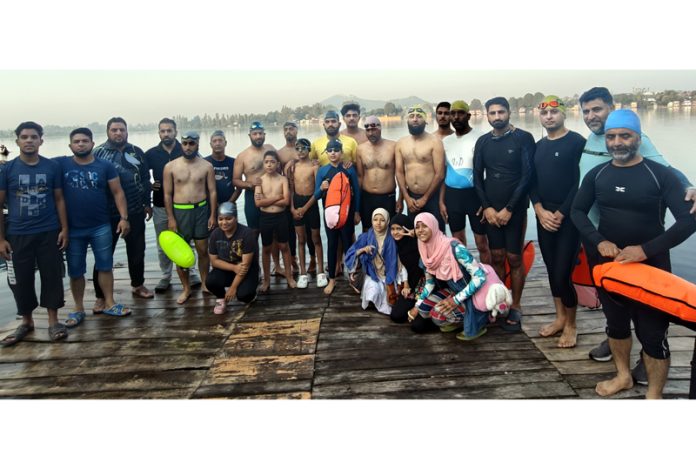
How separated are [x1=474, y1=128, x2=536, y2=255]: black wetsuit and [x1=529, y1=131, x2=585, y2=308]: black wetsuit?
0.12m

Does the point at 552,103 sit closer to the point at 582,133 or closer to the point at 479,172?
the point at 582,133

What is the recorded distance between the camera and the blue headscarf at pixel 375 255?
4.19 metres

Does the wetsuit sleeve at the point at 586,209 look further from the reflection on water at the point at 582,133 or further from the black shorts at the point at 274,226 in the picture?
the black shorts at the point at 274,226

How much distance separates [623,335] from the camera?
2.87 m

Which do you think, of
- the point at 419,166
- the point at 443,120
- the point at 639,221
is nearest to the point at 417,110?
the point at 443,120

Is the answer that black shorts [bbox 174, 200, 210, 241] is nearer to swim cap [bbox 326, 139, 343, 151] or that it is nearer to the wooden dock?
the wooden dock

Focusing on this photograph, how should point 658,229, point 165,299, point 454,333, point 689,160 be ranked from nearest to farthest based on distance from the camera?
point 658,229 < point 454,333 < point 165,299 < point 689,160

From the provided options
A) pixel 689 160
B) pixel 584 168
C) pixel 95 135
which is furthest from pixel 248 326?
pixel 689 160

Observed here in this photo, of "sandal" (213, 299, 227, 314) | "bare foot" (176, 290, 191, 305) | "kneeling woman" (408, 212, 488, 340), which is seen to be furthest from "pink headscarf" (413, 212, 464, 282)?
"bare foot" (176, 290, 191, 305)

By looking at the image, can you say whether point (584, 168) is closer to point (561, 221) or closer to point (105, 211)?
point (561, 221)

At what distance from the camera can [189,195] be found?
190 inches

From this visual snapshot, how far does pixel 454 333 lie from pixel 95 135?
406 centimetres

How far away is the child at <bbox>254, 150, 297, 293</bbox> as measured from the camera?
4.89 metres

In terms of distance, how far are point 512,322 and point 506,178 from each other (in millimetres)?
1315
